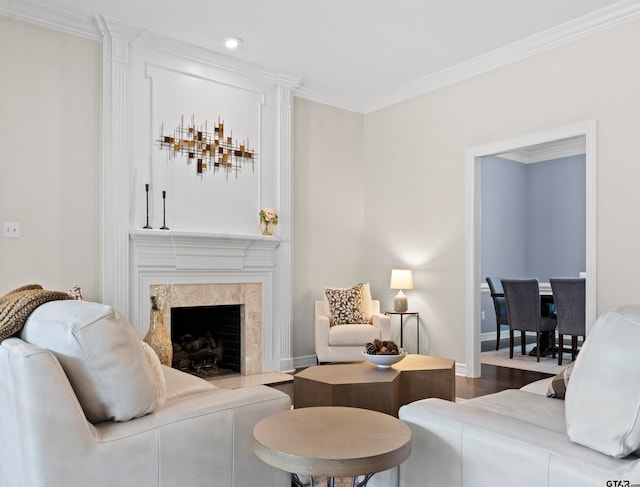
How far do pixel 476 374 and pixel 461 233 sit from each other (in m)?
1.36

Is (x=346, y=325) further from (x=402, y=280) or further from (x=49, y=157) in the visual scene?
(x=49, y=157)

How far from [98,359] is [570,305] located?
4894 mm

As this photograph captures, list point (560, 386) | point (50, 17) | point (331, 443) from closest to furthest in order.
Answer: point (331, 443) → point (560, 386) → point (50, 17)

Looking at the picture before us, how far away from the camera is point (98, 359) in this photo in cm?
161

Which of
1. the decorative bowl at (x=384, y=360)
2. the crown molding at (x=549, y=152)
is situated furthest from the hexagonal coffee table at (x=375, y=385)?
the crown molding at (x=549, y=152)

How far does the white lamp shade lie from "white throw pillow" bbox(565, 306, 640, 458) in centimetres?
388

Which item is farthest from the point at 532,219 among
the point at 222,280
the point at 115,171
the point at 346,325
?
the point at 115,171

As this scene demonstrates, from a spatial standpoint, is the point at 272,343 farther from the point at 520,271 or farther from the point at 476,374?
the point at 520,271

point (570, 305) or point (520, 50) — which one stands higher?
point (520, 50)

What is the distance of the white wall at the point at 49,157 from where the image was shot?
384cm

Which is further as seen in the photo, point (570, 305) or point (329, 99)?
point (329, 99)

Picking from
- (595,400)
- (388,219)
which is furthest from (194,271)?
(595,400)

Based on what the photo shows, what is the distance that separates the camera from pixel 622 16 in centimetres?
394

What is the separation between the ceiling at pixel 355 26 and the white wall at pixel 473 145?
33cm
